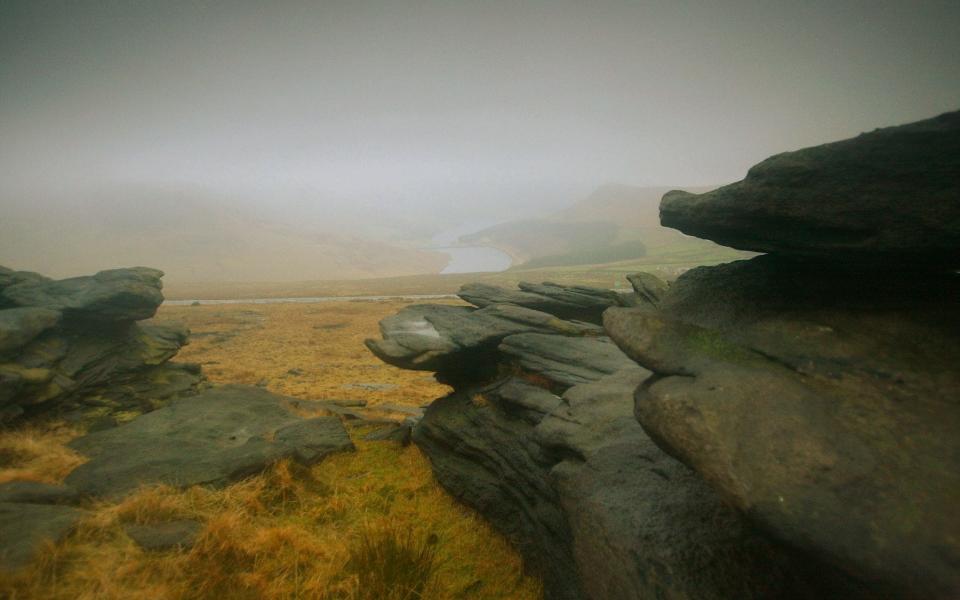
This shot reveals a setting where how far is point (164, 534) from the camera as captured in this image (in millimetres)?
7031

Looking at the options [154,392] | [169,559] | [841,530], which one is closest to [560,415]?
[841,530]

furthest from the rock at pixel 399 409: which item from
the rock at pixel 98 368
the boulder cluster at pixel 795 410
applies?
the boulder cluster at pixel 795 410

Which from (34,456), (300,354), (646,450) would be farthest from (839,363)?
(300,354)

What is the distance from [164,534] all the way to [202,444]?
4.94 meters

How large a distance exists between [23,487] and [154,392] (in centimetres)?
1154

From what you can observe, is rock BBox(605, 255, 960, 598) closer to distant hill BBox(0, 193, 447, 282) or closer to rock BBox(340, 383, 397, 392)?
rock BBox(340, 383, 397, 392)

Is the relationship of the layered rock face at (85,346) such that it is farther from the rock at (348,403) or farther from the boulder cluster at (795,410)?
the boulder cluster at (795,410)

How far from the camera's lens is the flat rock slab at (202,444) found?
947 cm

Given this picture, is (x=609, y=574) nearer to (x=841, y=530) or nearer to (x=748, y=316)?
(x=841, y=530)

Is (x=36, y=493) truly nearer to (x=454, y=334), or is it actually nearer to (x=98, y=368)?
(x=454, y=334)

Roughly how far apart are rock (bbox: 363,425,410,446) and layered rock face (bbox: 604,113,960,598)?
32.6 ft

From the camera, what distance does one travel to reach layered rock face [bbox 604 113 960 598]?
3445 millimetres

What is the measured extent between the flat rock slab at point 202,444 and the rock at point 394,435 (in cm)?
131

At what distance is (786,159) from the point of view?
17.6 ft
